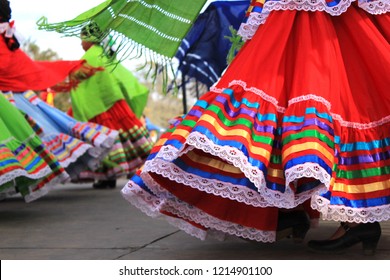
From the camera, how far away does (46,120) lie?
24.0ft

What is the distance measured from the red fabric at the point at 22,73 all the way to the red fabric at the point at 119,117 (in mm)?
1550

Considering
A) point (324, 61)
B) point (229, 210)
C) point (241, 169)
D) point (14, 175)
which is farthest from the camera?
point (14, 175)

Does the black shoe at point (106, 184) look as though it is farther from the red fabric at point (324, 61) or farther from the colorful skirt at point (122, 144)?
the red fabric at point (324, 61)

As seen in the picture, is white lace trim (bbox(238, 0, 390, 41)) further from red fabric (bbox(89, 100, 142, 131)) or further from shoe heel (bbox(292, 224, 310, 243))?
red fabric (bbox(89, 100, 142, 131))

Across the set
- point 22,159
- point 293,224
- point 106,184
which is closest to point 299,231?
point 293,224

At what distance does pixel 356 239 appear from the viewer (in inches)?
148

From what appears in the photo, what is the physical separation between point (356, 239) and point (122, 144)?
18.2 feet

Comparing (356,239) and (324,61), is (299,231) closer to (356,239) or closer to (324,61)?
(356,239)

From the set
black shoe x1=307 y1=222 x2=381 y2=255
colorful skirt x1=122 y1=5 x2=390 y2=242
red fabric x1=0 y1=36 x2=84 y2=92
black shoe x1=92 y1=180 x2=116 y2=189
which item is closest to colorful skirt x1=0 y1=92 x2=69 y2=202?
red fabric x1=0 y1=36 x2=84 y2=92

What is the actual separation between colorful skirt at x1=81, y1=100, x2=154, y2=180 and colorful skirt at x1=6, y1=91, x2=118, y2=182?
3.25 ft

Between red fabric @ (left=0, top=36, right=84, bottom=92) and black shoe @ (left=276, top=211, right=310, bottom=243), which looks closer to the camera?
black shoe @ (left=276, top=211, right=310, bottom=243)

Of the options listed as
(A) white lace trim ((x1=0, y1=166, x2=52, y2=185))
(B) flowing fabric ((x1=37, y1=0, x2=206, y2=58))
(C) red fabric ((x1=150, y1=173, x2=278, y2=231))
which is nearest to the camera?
(C) red fabric ((x1=150, y1=173, x2=278, y2=231))

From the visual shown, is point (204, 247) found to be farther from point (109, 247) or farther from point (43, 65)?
point (43, 65)

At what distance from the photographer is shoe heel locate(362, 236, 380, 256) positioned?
12.2ft
